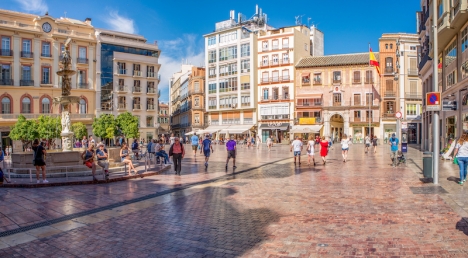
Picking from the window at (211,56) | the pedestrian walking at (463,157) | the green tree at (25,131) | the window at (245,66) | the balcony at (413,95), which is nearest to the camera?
the pedestrian walking at (463,157)

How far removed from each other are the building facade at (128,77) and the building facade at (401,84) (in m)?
A: 35.2

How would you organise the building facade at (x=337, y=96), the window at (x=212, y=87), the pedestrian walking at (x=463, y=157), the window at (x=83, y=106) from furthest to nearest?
the window at (x=212, y=87) < the building facade at (x=337, y=96) < the window at (x=83, y=106) < the pedestrian walking at (x=463, y=157)

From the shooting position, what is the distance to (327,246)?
5.54m

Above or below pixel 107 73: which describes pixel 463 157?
below

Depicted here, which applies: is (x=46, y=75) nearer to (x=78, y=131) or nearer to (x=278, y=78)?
(x=78, y=131)

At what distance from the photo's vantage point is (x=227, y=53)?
64.2m

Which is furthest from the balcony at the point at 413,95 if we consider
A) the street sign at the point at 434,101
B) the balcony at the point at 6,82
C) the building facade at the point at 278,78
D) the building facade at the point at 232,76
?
the balcony at the point at 6,82

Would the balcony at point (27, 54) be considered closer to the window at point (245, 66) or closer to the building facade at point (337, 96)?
the window at point (245, 66)

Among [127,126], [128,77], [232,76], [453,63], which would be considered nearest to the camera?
[453,63]

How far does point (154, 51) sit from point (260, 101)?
19.2m

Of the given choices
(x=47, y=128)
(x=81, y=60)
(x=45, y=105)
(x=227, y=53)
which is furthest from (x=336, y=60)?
Answer: (x=45, y=105)

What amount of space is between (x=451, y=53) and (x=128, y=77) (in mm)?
43603

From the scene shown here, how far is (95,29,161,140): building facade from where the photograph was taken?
52.4 meters

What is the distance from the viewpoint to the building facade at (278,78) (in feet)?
194
